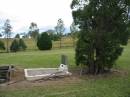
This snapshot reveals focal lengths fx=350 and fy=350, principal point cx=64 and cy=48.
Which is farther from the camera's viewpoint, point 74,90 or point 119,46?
point 119,46

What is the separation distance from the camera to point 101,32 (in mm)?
17672

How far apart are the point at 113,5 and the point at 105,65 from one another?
309 centimetres

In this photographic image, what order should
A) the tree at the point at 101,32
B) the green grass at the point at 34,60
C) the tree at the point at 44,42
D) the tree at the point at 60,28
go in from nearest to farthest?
the tree at the point at 101,32 → the green grass at the point at 34,60 → the tree at the point at 44,42 → the tree at the point at 60,28

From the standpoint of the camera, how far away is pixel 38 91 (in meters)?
12.9

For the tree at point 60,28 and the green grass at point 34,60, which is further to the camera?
the tree at point 60,28

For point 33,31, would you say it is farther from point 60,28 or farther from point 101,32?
point 101,32

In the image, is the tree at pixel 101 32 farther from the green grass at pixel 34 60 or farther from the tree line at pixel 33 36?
the tree line at pixel 33 36

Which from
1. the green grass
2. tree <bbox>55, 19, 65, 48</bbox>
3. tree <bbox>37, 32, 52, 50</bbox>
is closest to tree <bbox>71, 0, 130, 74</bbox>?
the green grass

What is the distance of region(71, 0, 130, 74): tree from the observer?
17594 millimetres

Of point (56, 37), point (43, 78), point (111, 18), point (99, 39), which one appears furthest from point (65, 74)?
point (56, 37)

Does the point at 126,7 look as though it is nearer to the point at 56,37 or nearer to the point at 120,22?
the point at 120,22

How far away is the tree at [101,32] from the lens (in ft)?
57.7

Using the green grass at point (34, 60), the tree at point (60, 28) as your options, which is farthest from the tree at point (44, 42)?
the tree at point (60, 28)

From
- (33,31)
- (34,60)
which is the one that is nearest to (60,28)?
(33,31)
